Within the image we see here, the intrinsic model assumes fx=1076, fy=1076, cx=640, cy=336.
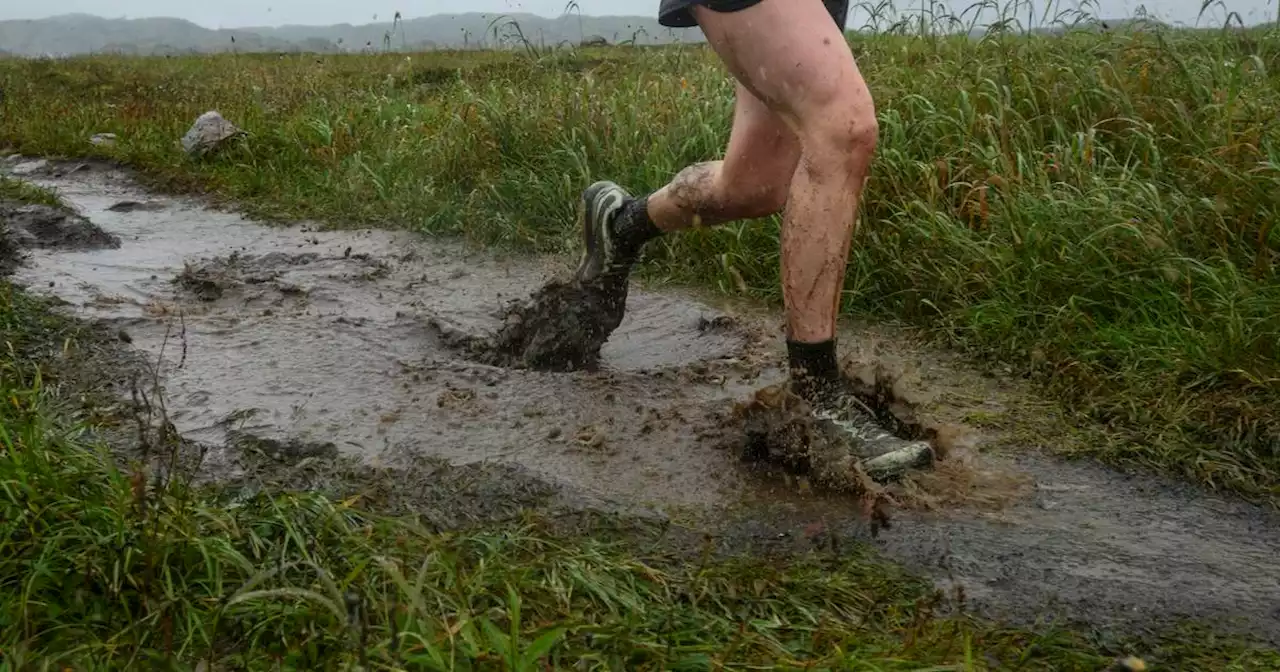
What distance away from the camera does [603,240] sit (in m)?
3.63

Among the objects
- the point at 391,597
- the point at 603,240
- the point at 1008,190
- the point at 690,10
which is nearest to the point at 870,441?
the point at 690,10

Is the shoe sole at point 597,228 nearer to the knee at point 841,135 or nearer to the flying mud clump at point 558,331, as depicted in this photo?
the flying mud clump at point 558,331

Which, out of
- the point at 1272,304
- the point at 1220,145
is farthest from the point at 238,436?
the point at 1220,145

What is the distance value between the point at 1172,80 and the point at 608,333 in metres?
2.65

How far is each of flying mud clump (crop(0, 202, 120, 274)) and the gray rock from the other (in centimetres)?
213

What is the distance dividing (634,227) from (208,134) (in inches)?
199

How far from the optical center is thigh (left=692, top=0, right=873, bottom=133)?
2.51 meters

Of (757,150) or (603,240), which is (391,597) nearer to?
(757,150)

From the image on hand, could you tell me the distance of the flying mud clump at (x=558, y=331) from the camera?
11.7ft

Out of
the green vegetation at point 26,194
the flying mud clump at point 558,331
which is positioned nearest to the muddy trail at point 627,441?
the flying mud clump at point 558,331

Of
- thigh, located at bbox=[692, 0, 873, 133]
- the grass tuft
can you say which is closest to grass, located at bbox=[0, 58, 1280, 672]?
the grass tuft

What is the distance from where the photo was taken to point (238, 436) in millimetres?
2652

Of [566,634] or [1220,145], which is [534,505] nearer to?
[566,634]

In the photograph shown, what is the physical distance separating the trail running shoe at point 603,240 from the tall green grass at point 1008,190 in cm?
78
